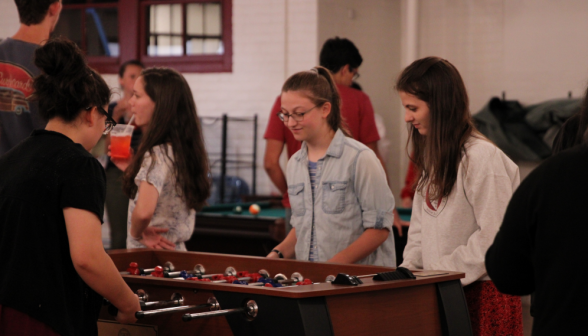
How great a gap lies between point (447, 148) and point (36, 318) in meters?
1.26

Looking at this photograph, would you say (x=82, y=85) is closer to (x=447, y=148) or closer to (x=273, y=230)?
(x=447, y=148)

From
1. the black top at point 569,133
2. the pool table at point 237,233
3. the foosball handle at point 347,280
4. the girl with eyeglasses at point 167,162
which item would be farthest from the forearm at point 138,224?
the black top at point 569,133

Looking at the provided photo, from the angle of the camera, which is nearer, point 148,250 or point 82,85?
point 82,85

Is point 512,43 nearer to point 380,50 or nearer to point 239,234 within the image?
point 380,50

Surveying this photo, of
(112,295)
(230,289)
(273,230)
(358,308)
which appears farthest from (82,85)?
(273,230)

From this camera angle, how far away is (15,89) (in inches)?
114

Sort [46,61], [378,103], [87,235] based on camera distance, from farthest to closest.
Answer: [378,103], [46,61], [87,235]

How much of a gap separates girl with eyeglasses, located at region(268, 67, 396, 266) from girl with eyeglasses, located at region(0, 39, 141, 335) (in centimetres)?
107

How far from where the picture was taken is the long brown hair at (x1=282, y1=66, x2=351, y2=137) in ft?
9.02

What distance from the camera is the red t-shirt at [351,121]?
4.09 metres

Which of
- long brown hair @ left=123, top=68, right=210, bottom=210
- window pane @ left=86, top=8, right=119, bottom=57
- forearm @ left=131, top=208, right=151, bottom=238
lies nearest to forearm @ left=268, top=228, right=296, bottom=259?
long brown hair @ left=123, top=68, right=210, bottom=210

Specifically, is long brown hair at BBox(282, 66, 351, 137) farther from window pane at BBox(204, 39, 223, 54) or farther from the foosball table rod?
window pane at BBox(204, 39, 223, 54)

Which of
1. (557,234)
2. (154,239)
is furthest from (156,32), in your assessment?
(557,234)

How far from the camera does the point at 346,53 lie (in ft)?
13.6
